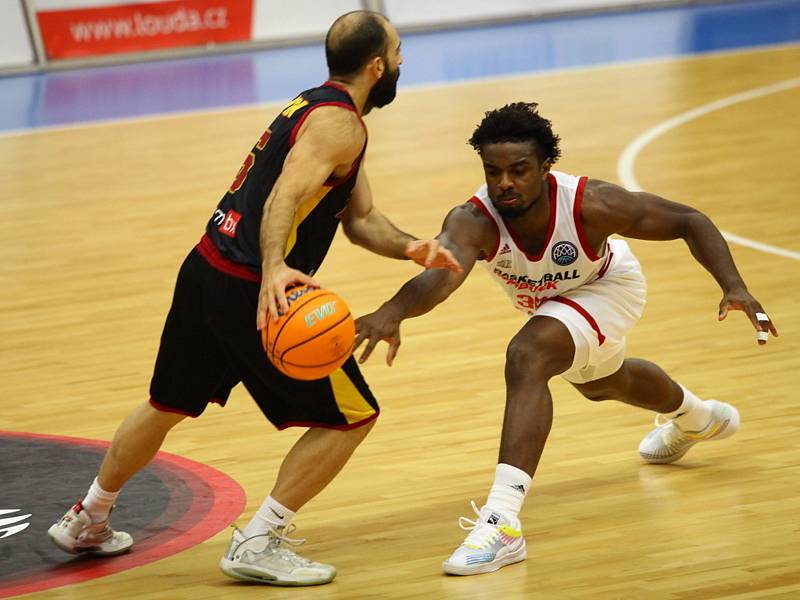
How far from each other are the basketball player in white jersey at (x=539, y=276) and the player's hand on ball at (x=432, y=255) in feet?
0.52

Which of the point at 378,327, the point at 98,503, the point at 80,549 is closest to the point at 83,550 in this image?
the point at 80,549

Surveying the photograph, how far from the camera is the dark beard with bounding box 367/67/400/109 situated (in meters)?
4.54

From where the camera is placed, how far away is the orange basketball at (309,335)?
414 centimetres

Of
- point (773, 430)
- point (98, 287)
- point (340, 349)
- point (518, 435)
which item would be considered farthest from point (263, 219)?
point (98, 287)

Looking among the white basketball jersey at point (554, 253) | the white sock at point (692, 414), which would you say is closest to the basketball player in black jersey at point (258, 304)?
the white basketball jersey at point (554, 253)

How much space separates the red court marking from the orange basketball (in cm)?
104

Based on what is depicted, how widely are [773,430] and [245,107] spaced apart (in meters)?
9.43

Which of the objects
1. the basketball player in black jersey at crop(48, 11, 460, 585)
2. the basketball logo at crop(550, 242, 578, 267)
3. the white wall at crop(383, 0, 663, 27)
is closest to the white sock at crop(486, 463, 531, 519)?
the basketball player in black jersey at crop(48, 11, 460, 585)

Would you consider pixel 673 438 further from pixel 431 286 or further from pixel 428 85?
pixel 428 85

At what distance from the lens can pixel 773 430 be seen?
5785 millimetres

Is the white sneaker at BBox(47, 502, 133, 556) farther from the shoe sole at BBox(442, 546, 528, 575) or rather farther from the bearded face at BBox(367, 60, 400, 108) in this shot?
the bearded face at BBox(367, 60, 400, 108)

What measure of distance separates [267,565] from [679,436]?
185 cm

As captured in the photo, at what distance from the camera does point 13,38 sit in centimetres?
1730

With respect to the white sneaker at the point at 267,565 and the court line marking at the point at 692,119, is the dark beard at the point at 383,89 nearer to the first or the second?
the white sneaker at the point at 267,565
